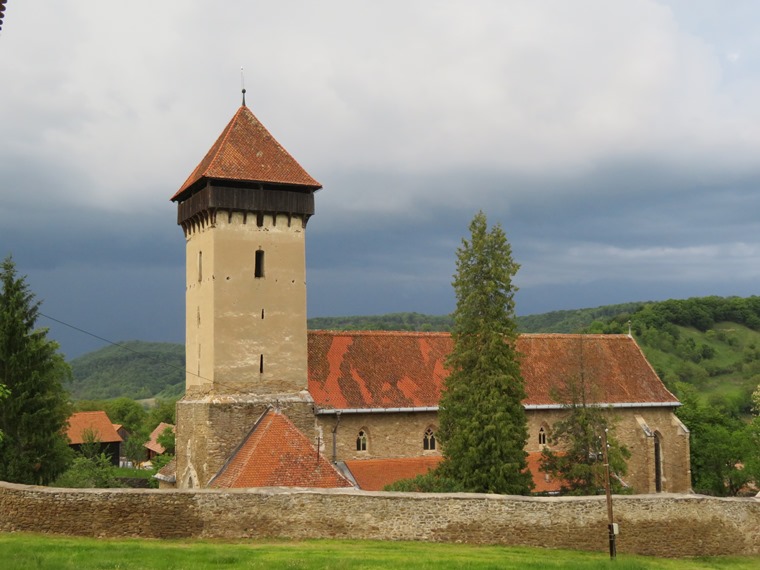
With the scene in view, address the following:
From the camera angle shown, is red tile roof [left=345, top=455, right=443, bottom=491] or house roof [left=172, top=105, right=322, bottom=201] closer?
house roof [left=172, top=105, right=322, bottom=201]

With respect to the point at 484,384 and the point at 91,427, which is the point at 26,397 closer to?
the point at 484,384

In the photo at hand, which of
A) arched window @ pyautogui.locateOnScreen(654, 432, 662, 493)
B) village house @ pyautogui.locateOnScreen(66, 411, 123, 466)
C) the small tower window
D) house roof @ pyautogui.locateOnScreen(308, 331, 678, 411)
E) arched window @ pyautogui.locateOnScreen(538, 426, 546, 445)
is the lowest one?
village house @ pyautogui.locateOnScreen(66, 411, 123, 466)

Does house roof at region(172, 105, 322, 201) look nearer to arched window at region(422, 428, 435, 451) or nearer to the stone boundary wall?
arched window at region(422, 428, 435, 451)

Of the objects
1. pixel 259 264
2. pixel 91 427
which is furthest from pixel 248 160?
pixel 91 427

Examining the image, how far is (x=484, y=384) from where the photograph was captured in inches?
1283

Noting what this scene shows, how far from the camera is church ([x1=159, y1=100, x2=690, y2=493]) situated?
1283 inches

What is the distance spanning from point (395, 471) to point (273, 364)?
7.19 meters

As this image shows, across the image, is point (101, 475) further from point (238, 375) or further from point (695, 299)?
point (695, 299)

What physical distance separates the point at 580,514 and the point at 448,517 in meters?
4.35

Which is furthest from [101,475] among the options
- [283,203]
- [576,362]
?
[576,362]

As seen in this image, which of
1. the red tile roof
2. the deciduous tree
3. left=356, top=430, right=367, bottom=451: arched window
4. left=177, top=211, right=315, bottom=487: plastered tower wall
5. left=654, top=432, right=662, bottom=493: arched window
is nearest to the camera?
the deciduous tree

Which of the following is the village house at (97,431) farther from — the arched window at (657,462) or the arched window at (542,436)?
the arched window at (657,462)

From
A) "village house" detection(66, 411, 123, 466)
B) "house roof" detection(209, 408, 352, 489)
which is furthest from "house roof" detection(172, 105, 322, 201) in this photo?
"village house" detection(66, 411, 123, 466)

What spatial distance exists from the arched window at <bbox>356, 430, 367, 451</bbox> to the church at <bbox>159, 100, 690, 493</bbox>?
0.15ft
